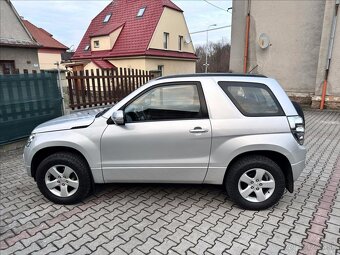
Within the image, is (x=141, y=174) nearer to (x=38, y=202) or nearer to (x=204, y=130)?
(x=204, y=130)

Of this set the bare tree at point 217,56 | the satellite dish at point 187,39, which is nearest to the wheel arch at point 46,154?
the satellite dish at point 187,39

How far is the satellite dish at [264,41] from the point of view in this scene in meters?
10.9

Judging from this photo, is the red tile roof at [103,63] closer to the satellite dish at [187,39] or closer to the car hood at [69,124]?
the satellite dish at [187,39]

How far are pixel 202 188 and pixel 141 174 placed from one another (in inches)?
42.0

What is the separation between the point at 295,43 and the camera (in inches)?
410

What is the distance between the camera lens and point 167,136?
2928 mm

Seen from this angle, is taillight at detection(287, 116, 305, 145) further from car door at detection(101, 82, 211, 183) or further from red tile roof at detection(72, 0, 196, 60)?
red tile roof at detection(72, 0, 196, 60)

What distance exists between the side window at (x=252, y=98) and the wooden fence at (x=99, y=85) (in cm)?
491

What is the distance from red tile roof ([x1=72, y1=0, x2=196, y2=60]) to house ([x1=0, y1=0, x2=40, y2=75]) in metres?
7.22

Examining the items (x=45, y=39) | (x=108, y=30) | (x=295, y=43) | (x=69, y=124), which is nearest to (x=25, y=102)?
(x=69, y=124)

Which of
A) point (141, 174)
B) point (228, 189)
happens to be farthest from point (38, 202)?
point (228, 189)

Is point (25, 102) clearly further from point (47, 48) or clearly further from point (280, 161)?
point (47, 48)

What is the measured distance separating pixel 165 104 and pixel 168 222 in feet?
4.60

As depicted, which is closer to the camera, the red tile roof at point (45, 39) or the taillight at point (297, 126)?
the taillight at point (297, 126)
